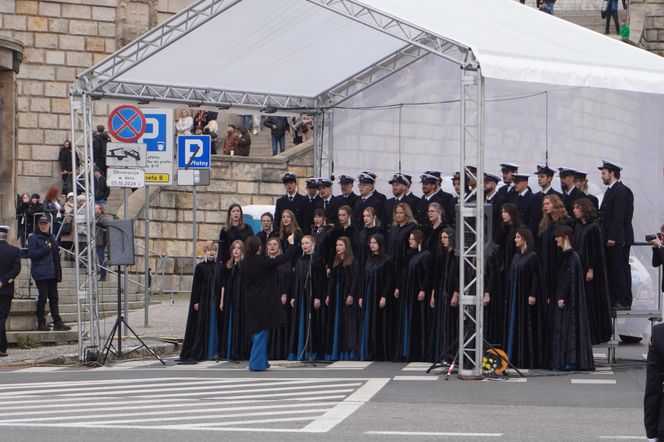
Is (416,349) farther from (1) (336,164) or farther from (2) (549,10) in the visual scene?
(2) (549,10)

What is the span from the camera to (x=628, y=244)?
19438 millimetres

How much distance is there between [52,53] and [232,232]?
16362 mm

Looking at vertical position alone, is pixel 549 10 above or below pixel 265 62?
above

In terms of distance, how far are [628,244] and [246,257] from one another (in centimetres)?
470

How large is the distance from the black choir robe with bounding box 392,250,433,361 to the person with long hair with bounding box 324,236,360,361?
0.59 m

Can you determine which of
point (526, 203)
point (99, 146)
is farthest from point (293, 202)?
point (99, 146)

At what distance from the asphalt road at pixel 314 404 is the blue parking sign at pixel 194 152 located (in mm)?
5043

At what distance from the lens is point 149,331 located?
23.5 m

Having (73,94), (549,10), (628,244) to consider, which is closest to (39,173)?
(549,10)

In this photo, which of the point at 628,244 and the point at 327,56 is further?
the point at 327,56

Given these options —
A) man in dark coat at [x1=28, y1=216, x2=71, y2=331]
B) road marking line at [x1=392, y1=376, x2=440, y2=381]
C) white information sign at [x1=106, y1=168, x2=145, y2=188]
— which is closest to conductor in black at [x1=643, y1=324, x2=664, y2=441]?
road marking line at [x1=392, y1=376, x2=440, y2=381]

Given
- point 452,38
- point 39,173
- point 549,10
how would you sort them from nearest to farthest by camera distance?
point 452,38
point 39,173
point 549,10

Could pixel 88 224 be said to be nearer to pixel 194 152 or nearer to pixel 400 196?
pixel 400 196

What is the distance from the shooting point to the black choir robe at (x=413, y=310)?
19859 millimetres
